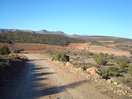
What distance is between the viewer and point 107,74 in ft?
47.5

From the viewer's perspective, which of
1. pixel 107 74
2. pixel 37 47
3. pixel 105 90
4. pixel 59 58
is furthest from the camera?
pixel 37 47

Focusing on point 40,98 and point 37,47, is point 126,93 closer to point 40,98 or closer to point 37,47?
point 40,98

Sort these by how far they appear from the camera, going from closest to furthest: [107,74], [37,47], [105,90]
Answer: [105,90]
[107,74]
[37,47]

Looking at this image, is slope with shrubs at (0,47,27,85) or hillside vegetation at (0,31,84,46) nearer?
slope with shrubs at (0,47,27,85)

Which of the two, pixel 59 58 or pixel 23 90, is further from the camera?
pixel 59 58

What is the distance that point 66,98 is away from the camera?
696 centimetres

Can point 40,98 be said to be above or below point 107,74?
above

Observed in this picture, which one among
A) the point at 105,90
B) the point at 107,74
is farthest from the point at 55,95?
the point at 107,74

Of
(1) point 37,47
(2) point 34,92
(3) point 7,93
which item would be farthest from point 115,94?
(1) point 37,47

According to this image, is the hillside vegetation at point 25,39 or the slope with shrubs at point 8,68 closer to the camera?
the slope with shrubs at point 8,68

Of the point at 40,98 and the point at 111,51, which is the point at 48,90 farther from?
the point at 111,51

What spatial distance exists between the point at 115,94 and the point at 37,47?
187ft

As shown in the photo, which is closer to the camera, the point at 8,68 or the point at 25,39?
the point at 8,68

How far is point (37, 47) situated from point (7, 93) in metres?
56.3
